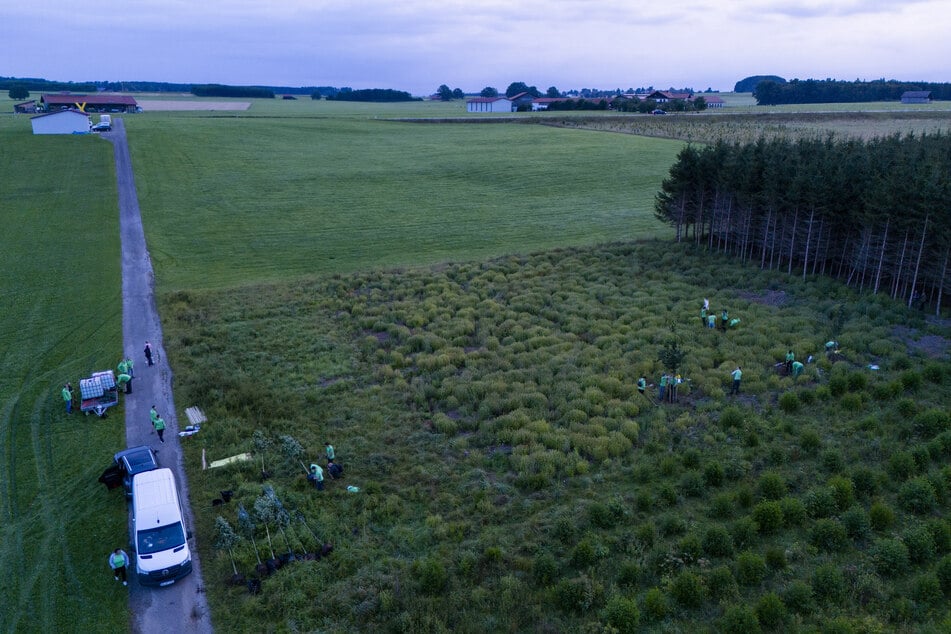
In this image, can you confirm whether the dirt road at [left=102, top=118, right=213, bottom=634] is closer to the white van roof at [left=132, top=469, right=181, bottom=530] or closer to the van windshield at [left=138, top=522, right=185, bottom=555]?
the van windshield at [left=138, top=522, right=185, bottom=555]

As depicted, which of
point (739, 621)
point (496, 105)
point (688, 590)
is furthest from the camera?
point (496, 105)

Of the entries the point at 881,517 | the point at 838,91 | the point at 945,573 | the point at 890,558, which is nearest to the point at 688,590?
the point at 890,558

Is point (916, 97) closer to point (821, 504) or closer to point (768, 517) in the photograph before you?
point (821, 504)

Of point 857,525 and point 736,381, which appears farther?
point 736,381

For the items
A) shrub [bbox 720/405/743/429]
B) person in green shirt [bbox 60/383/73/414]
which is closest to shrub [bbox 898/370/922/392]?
shrub [bbox 720/405/743/429]

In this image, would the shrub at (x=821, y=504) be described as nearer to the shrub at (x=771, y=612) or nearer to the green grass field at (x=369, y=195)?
the shrub at (x=771, y=612)

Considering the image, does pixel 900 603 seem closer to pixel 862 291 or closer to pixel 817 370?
pixel 817 370

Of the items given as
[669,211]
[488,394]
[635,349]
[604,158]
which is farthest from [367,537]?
[604,158]
